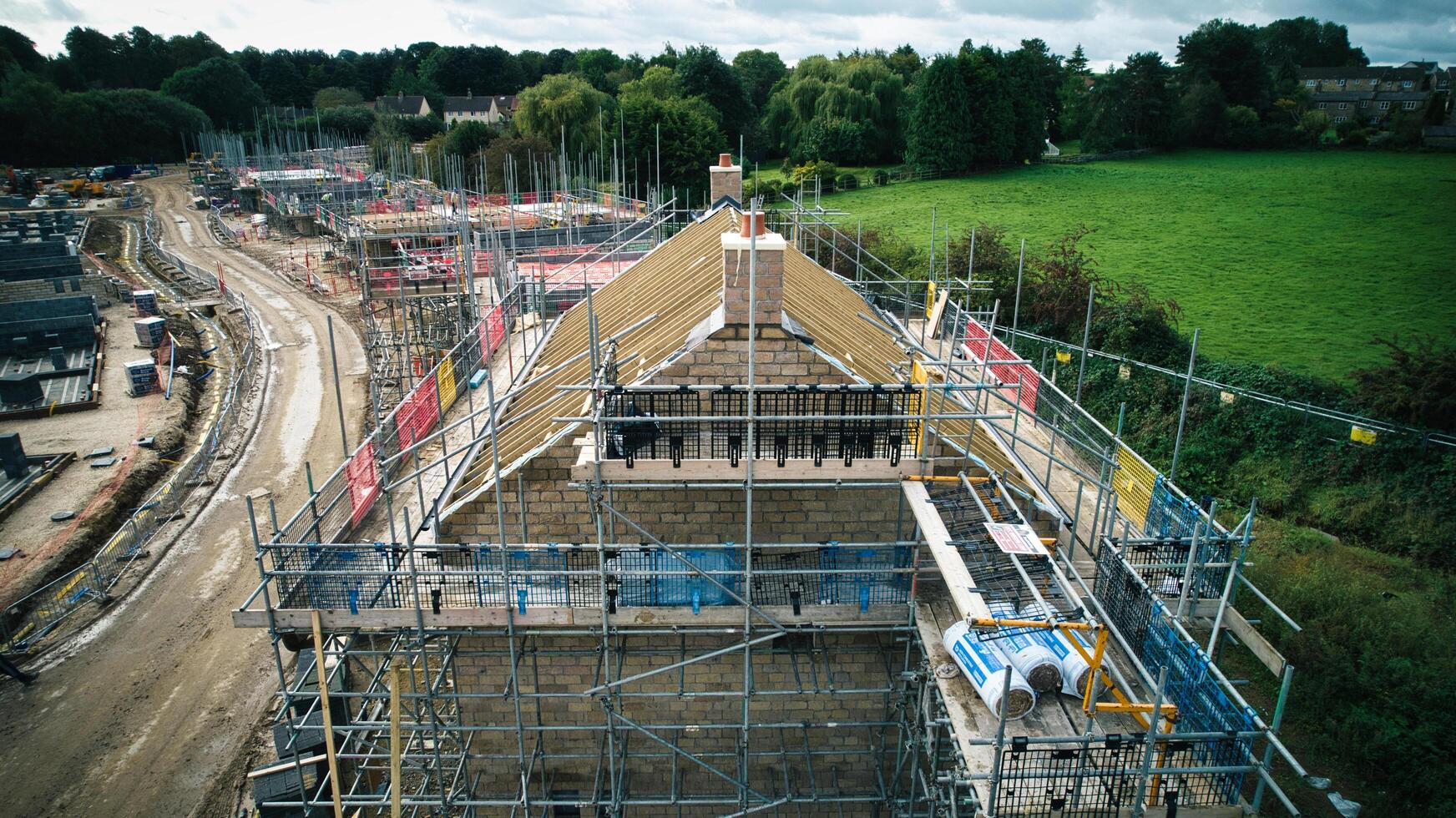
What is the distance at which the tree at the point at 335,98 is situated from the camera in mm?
99856

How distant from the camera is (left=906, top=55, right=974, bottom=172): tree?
188ft

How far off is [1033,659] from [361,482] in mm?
14780

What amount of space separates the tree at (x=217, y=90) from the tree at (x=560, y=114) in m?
53.8

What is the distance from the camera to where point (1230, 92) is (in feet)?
208

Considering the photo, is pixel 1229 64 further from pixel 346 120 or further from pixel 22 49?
pixel 22 49

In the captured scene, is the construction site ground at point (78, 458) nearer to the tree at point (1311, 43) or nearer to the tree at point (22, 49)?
the tree at point (22, 49)

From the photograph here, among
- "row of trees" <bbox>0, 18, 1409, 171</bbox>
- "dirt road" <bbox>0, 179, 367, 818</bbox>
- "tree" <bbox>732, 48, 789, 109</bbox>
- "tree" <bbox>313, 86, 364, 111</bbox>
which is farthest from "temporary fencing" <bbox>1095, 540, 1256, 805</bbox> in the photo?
"tree" <bbox>313, 86, 364, 111</bbox>

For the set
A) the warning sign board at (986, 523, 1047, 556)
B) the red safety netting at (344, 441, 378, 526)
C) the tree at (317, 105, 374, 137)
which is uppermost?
the tree at (317, 105, 374, 137)

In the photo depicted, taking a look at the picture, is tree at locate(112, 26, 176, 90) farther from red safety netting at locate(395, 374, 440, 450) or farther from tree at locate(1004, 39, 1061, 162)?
red safety netting at locate(395, 374, 440, 450)

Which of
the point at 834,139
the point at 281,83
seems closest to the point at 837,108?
the point at 834,139

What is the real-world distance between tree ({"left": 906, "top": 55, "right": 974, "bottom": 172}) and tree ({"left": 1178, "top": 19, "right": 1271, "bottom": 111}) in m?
19.0

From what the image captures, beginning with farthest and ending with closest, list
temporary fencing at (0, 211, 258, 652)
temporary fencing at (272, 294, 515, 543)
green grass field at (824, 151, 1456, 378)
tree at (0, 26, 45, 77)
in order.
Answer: tree at (0, 26, 45, 77) < green grass field at (824, 151, 1456, 378) < temporary fencing at (0, 211, 258, 652) < temporary fencing at (272, 294, 515, 543)

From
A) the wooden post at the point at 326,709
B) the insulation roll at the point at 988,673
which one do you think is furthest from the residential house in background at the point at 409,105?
the insulation roll at the point at 988,673

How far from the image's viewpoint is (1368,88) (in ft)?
261
